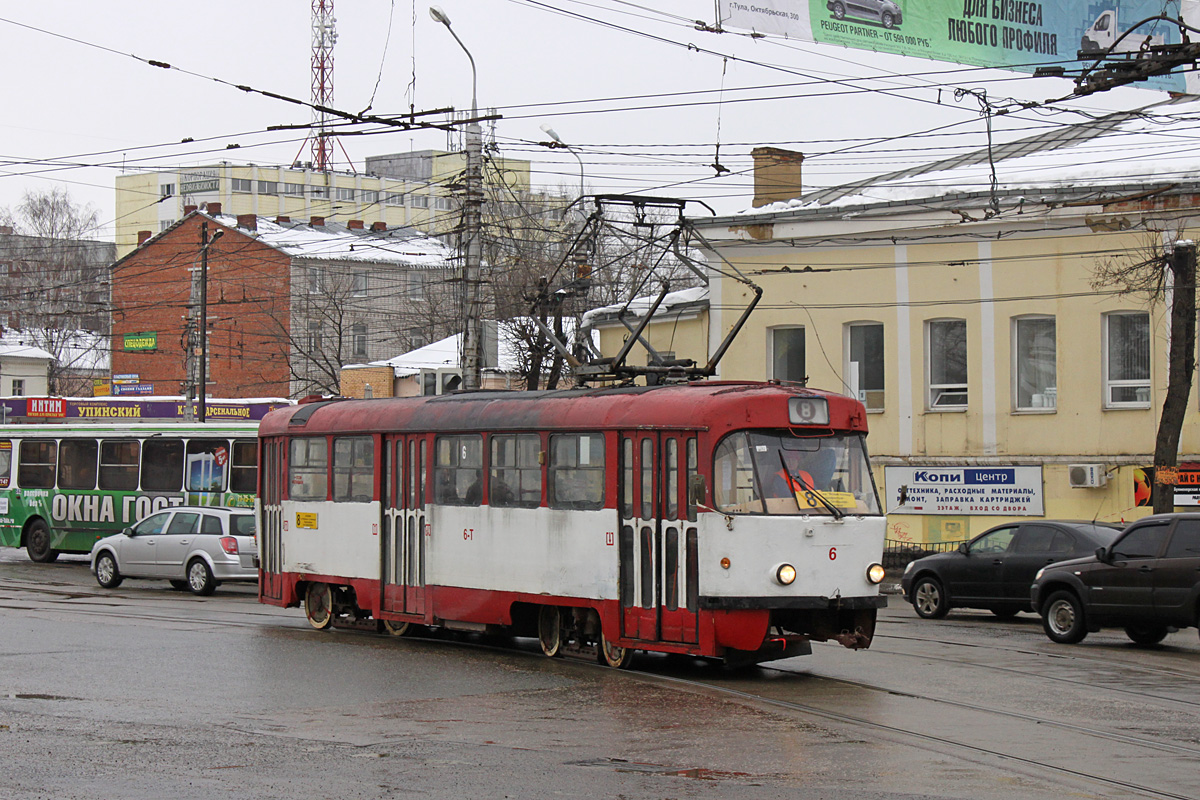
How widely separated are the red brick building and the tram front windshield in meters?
55.5

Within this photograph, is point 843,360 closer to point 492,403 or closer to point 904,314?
point 904,314

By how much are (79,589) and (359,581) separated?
32.4 ft

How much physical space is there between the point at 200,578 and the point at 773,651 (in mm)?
14272

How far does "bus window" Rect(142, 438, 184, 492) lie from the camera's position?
3080 centimetres

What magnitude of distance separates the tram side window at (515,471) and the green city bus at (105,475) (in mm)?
15906

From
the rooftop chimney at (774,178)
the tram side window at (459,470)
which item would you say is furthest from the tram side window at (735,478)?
the rooftop chimney at (774,178)

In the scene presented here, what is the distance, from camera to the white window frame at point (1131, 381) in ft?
88.9

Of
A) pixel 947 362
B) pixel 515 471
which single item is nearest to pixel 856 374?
pixel 947 362

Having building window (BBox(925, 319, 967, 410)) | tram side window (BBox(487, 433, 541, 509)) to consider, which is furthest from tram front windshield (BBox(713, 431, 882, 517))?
building window (BBox(925, 319, 967, 410))

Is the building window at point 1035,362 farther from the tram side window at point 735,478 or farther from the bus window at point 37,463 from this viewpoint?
the bus window at point 37,463

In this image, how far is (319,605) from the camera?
1870cm

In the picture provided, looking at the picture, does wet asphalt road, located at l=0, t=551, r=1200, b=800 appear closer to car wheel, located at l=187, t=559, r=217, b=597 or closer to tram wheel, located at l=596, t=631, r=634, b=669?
tram wheel, located at l=596, t=631, r=634, b=669

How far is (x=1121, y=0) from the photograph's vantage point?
34344 millimetres

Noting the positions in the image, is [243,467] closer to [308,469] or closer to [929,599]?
[308,469]
